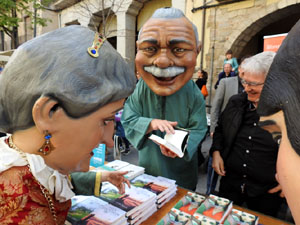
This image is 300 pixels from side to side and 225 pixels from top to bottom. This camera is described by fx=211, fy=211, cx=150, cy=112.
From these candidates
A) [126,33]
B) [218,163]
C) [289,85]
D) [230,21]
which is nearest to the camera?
[289,85]

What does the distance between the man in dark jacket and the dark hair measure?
3.22ft

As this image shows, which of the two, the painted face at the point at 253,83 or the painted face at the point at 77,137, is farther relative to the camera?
the painted face at the point at 253,83

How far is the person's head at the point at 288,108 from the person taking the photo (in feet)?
1.30

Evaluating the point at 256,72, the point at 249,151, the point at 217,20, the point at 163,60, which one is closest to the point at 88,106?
the point at 163,60

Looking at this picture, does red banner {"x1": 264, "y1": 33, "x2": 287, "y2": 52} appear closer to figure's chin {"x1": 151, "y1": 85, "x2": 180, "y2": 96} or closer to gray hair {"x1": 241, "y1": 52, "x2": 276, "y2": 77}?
gray hair {"x1": 241, "y1": 52, "x2": 276, "y2": 77}

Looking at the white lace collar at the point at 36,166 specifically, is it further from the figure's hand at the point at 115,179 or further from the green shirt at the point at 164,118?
the green shirt at the point at 164,118

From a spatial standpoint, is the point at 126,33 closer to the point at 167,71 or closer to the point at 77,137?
the point at 167,71

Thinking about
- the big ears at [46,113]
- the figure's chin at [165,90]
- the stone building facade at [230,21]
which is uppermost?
the stone building facade at [230,21]

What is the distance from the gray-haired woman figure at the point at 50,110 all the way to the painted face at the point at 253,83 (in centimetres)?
98

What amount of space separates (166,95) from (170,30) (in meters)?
0.36

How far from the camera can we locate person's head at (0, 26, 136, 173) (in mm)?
587

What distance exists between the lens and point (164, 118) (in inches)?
52.9

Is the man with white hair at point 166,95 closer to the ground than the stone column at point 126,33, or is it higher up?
closer to the ground

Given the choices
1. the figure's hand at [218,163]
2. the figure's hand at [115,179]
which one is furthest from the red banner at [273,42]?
the figure's hand at [115,179]
